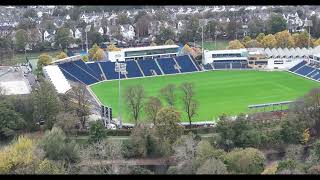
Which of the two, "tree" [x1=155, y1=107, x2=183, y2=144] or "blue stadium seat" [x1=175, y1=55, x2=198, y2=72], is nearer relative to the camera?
"tree" [x1=155, y1=107, x2=183, y2=144]

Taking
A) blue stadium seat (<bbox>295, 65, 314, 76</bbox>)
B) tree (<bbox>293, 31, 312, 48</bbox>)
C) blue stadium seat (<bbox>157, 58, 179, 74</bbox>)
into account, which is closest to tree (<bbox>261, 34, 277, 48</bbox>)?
tree (<bbox>293, 31, 312, 48</bbox>)

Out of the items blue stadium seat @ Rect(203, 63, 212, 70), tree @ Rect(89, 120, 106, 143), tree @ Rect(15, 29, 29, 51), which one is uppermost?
tree @ Rect(15, 29, 29, 51)

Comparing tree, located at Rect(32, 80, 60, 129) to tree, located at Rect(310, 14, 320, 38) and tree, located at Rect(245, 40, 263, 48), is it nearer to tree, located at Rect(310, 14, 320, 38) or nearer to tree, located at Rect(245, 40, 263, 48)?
tree, located at Rect(245, 40, 263, 48)

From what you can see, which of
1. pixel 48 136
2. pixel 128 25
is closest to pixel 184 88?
pixel 48 136

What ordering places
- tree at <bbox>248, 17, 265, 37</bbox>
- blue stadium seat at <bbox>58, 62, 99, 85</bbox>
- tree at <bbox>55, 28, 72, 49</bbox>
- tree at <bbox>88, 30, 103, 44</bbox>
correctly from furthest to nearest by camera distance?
1. tree at <bbox>248, 17, 265, 37</bbox>
2. tree at <bbox>88, 30, 103, 44</bbox>
3. tree at <bbox>55, 28, 72, 49</bbox>
4. blue stadium seat at <bbox>58, 62, 99, 85</bbox>

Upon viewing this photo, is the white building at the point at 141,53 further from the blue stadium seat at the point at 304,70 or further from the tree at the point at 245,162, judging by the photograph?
the tree at the point at 245,162
